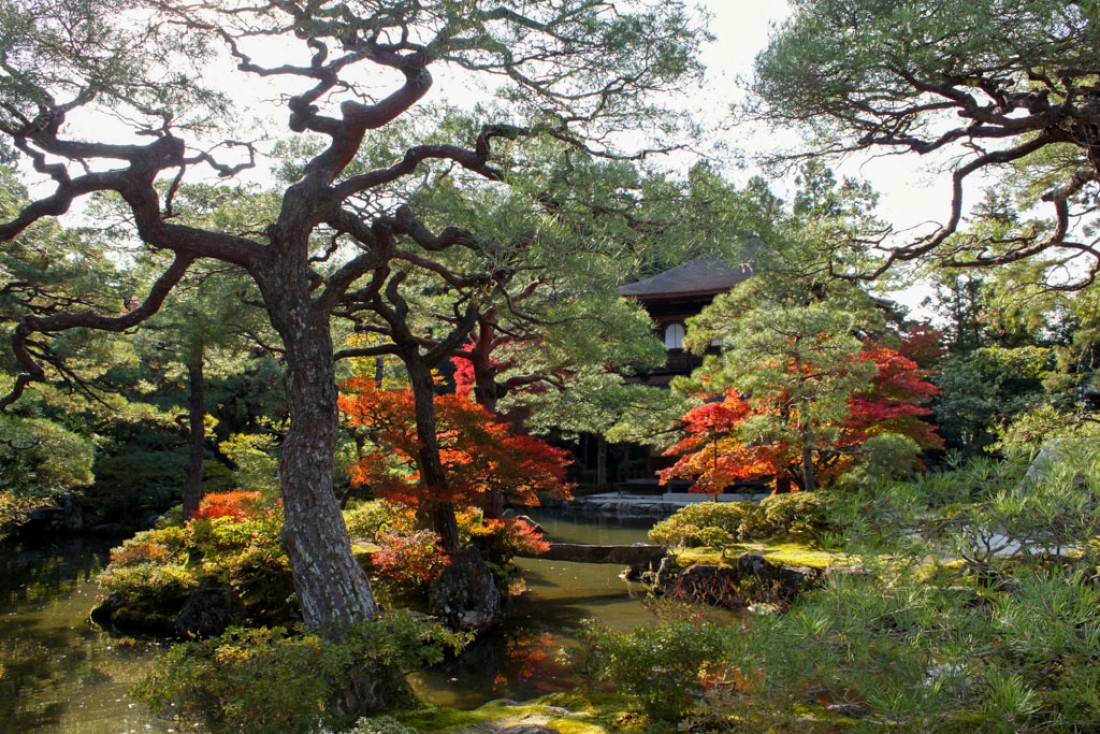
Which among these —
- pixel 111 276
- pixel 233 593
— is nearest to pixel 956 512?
pixel 233 593

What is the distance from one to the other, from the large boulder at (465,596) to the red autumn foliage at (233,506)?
2.65m

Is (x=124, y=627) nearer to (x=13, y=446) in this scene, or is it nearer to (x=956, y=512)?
(x=13, y=446)

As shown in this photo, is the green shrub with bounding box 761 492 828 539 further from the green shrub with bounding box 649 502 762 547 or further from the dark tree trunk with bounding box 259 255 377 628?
the dark tree trunk with bounding box 259 255 377 628

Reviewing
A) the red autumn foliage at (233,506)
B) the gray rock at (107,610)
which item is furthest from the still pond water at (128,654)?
the red autumn foliage at (233,506)

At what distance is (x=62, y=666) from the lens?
6.74 m

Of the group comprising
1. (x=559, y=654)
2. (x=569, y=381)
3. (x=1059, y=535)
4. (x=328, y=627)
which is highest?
(x=569, y=381)

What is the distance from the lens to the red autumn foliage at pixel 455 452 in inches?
309

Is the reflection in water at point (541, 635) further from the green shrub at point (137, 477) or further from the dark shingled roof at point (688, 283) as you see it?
the dark shingled roof at point (688, 283)

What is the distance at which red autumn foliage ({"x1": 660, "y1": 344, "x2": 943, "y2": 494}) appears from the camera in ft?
34.4

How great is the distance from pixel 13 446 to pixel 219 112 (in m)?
5.84

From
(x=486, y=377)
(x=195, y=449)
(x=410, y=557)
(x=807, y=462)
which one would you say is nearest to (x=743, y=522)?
(x=807, y=462)

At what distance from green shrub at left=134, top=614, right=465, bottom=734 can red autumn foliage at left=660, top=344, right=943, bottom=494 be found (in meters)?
6.81

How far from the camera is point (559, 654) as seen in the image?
662 cm

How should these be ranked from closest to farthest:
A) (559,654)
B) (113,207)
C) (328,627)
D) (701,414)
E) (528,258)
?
(328,627)
(528,258)
(559,654)
(113,207)
(701,414)
